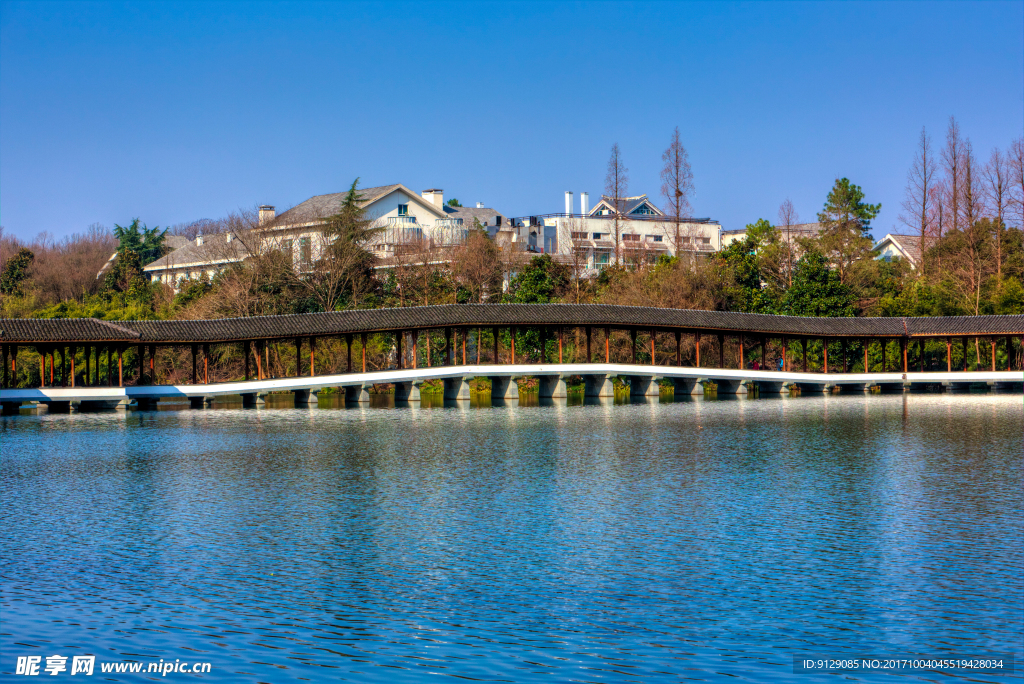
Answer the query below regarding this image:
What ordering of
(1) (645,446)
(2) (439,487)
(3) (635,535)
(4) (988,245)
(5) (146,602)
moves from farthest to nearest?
(4) (988,245) < (1) (645,446) < (2) (439,487) < (3) (635,535) < (5) (146,602)

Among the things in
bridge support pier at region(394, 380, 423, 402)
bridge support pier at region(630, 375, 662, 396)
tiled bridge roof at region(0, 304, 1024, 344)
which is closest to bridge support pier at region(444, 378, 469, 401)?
bridge support pier at region(394, 380, 423, 402)

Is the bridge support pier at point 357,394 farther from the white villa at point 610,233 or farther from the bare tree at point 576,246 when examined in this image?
the white villa at point 610,233

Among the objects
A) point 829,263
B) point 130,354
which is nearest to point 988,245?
point 829,263

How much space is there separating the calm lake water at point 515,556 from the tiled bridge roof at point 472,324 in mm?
15310

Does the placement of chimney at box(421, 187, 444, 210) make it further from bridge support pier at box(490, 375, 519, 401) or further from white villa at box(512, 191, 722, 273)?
bridge support pier at box(490, 375, 519, 401)

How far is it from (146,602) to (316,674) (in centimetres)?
317

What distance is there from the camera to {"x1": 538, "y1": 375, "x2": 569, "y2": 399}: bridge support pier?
147 ft

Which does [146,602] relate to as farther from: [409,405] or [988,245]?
[988,245]

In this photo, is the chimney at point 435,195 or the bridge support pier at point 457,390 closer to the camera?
the bridge support pier at point 457,390

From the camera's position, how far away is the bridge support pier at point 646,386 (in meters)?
45.5

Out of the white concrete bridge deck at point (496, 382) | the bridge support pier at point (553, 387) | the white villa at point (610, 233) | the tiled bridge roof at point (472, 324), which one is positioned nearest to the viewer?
the tiled bridge roof at point (472, 324)

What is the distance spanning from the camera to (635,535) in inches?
595

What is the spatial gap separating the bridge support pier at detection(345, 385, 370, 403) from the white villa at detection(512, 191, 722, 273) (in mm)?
23277

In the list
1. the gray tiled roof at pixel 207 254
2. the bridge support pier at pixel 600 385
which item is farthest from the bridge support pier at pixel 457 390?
the gray tiled roof at pixel 207 254
